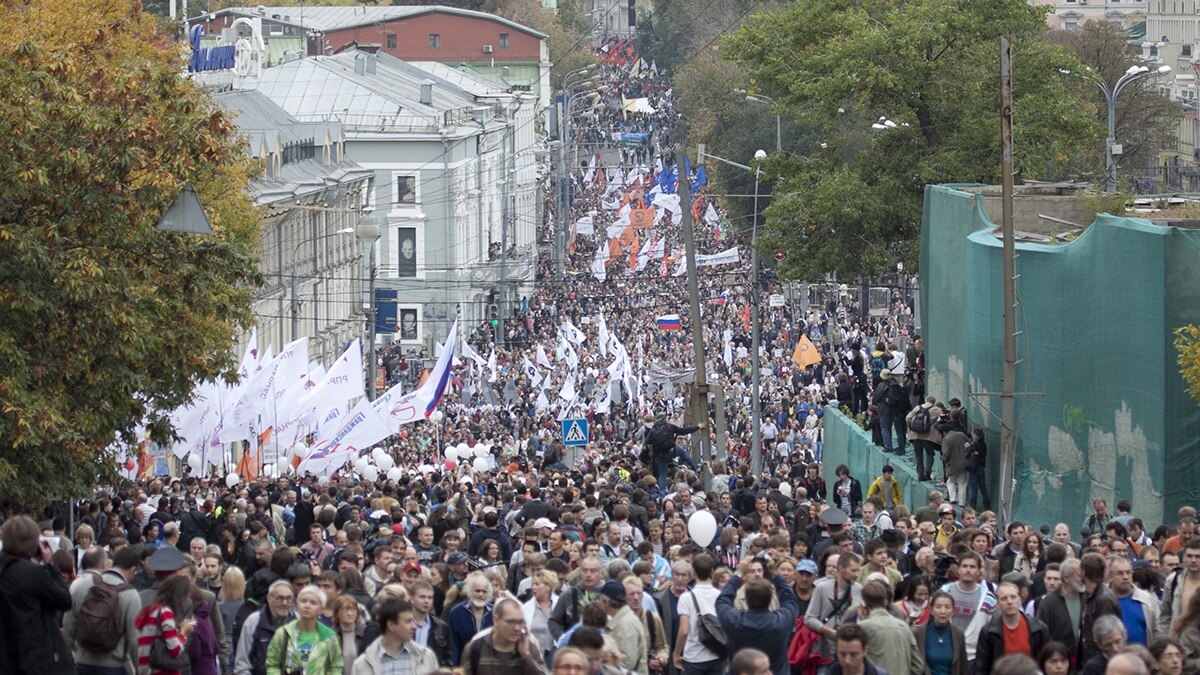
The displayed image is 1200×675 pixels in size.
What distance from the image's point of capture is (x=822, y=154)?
49.7 meters

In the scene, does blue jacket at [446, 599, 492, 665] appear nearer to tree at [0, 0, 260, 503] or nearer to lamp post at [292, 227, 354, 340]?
tree at [0, 0, 260, 503]

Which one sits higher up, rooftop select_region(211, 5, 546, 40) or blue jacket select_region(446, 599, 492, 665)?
rooftop select_region(211, 5, 546, 40)

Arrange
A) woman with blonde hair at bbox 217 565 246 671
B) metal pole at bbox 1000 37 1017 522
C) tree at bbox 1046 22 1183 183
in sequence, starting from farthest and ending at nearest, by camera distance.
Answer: tree at bbox 1046 22 1183 183
metal pole at bbox 1000 37 1017 522
woman with blonde hair at bbox 217 565 246 671

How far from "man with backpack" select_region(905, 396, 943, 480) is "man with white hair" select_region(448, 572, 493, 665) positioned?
15535 mm

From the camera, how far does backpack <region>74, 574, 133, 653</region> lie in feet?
43.2

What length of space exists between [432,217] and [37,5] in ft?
145

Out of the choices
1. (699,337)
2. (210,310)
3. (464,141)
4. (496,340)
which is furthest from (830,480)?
(464,141)

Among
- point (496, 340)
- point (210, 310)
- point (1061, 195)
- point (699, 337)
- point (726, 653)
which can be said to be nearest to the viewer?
point (726, 653)

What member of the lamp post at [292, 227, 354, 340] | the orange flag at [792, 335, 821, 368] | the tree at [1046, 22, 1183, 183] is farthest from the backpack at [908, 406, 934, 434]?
the tree at [1046, 22, 1183, 183]

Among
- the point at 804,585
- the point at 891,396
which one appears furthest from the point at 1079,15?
the point at 804,585

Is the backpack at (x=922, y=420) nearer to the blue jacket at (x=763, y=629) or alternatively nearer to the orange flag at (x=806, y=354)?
the blue jacket at (x=763, y=629)

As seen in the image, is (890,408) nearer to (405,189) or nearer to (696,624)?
(696,624)

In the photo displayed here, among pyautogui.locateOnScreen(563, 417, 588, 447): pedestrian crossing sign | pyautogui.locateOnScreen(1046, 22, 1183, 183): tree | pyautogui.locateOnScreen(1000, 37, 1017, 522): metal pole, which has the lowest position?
pyautogui.locateOnScreen(563, 417, 588, 447): pedestrian crossing sign

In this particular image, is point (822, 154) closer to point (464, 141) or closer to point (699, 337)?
point (699, 337)
